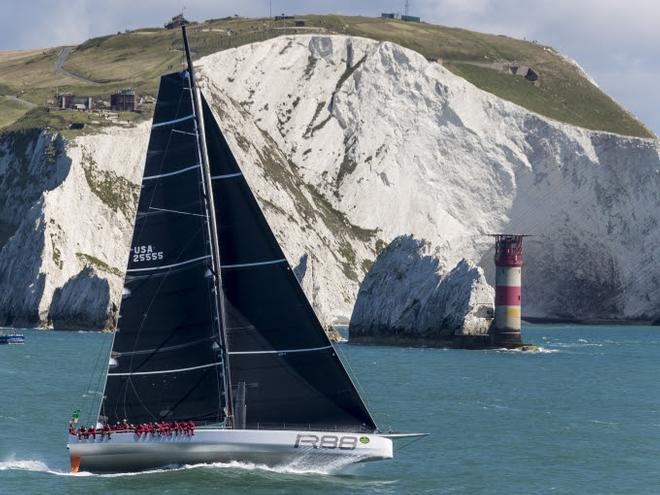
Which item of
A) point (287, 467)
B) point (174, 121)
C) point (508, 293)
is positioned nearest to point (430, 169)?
point (508, 293)

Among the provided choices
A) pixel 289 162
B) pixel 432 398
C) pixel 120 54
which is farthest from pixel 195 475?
pixel 120 54

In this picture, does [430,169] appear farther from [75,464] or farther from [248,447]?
[248,447]

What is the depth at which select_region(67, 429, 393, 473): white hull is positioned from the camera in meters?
40.7

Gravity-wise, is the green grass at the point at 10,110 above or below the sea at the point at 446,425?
above

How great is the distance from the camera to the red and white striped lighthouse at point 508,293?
346 ft

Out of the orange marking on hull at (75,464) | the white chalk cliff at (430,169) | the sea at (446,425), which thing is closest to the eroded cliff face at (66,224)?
the white chalk cliff at (430,169)

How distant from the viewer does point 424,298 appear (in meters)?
112

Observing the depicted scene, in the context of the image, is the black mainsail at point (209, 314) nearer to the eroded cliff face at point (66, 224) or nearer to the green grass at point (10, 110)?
the eroded cliff face at point (66, 224)

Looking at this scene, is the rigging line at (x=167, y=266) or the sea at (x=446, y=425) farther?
the rigging line at (x=167, y=266)

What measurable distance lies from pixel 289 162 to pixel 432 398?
321ft

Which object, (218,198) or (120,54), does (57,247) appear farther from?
(218,198)

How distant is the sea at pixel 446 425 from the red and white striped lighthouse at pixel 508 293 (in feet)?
4.58

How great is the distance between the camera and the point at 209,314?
137 ft

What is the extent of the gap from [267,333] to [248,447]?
3127 mm
